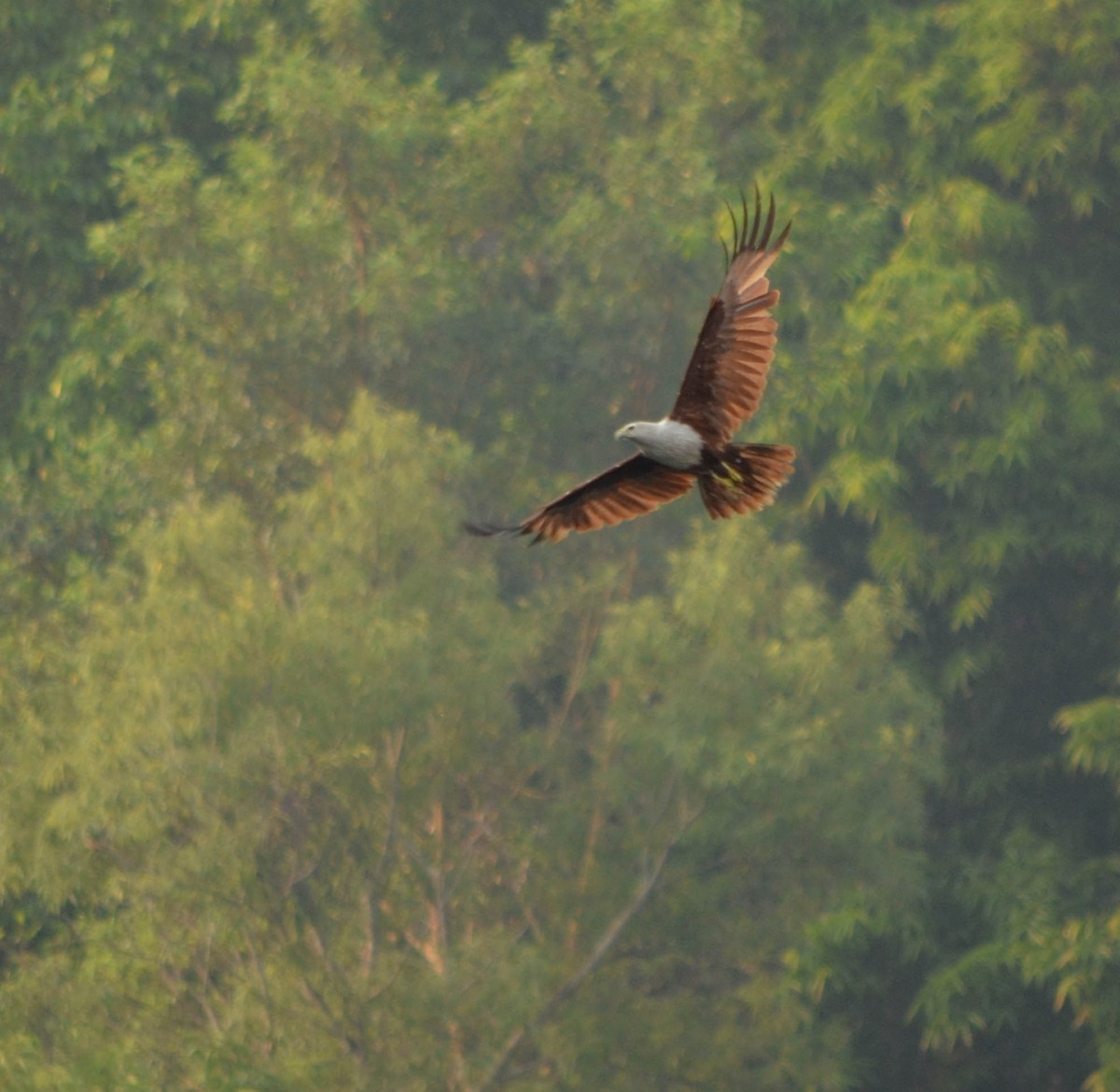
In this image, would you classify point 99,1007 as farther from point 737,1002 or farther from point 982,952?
point 982,952

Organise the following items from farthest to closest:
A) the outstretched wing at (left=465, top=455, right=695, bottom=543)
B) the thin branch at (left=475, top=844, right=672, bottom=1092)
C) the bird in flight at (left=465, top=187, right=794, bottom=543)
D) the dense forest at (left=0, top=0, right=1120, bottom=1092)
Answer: the thin branch at (left=475, top=844, right=672, bottom=1092) < the dense forest at (left=0, top=0, right=1120, bottom=1092) < the outstretched wing at (left=465, top=455, right=695, bottom=543) < the bird in flight at (left=465, top=187, right=794, bottom=543)

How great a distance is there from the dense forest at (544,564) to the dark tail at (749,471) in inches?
221

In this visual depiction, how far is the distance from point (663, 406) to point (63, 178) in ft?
16.3

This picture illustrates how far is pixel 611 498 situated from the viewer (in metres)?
8.20

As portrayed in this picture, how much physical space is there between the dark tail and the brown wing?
6 centimetres

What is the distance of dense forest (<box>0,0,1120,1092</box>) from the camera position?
13.3 meters

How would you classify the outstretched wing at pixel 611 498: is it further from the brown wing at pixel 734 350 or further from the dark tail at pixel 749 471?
the brown wing at pixel 734 350

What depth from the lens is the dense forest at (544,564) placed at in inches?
523

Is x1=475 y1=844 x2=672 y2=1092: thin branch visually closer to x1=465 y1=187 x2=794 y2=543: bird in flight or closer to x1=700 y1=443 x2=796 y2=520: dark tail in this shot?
x1=700 y1=443 x2=796 y2=520: dark tail

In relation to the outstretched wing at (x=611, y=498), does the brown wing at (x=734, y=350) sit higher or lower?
higher

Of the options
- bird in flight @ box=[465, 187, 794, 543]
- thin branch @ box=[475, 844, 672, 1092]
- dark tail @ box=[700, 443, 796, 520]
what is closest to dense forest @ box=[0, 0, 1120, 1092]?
thin branch @ box=[475, 844, 672, 1092]

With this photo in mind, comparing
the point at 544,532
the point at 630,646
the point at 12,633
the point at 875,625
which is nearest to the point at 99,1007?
the point at 12,633

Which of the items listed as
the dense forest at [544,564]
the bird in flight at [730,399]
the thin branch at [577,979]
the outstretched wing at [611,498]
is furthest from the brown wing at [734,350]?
the thin branch at [577,979]

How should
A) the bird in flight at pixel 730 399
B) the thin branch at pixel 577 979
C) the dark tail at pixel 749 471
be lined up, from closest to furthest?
1. the bird in flight at pixel 730 399
2. the dark tail at pixel 749 471
3. the thin branch at pixel 577 979
